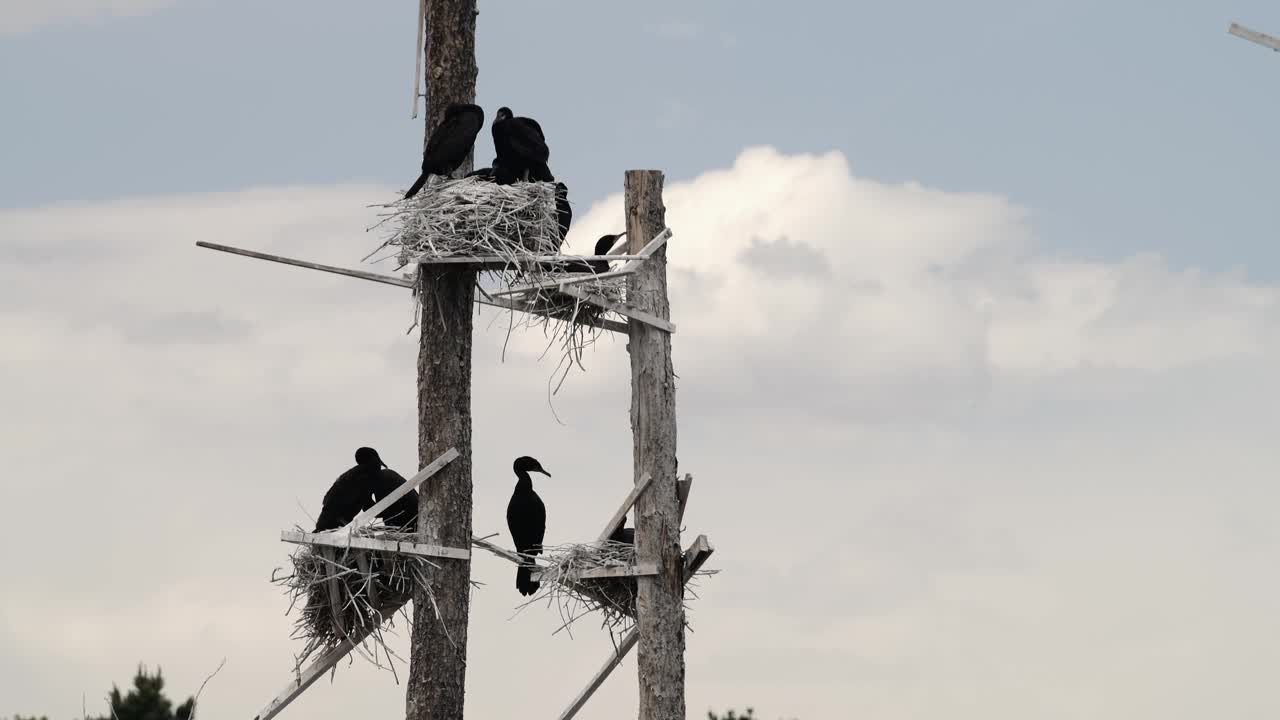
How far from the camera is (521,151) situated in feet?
39.1

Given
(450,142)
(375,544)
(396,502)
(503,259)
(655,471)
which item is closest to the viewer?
(503,259)

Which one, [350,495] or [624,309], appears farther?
[350,495]

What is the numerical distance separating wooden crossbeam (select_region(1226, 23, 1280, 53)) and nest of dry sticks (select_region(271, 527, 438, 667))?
692 centimetres

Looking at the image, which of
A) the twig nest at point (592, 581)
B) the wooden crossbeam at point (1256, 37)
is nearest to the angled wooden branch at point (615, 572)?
the twig nest at point (592, 581)

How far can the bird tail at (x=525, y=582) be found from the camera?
1233 centimetres

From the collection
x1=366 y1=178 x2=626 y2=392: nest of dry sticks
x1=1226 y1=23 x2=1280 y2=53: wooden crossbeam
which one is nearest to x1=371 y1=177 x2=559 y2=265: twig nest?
x1=366 y1=178 x2=626 y2=392: nest of dry sticks

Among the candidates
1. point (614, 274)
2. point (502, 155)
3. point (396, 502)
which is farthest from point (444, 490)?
point (502, 155)

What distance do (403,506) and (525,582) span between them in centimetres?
115

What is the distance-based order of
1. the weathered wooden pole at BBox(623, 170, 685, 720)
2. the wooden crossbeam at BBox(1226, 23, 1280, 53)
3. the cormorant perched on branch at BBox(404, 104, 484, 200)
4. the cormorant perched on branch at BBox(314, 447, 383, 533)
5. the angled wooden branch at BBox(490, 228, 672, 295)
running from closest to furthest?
the wooden crossbeam at BBox(1226, 23, 1280, 53) < the angled wooden branch at BBox(490, 228, 672, 295) < the weathered wooden pole at BBox(623, 170, 685, 720) < the cormorant perched on branch at BBox(404, 104, 484, 200) < the cormorant perched on branch at BBox(314, 447, 383, 533)

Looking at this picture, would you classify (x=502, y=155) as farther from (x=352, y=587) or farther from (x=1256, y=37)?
(x=1256, y=37)

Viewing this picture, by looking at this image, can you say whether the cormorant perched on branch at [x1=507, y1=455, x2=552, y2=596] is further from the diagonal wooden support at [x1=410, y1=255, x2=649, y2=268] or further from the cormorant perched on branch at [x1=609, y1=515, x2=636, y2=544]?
the diagonal wooden support at [x1=410, y1=255, x2=649, y2=268]

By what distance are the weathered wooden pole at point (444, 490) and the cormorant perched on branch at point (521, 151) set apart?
897 millimetres

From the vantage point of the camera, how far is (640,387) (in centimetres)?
1170

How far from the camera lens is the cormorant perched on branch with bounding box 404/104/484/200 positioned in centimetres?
1171
